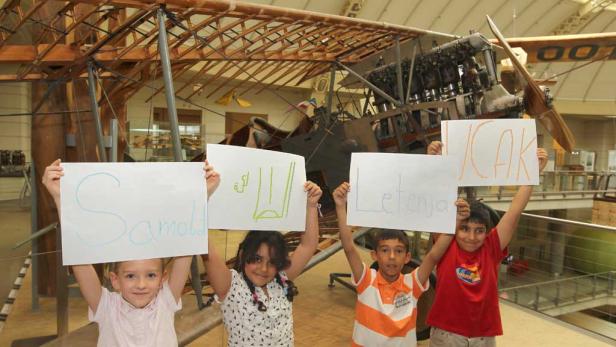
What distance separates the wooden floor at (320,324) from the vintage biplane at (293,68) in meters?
0.32

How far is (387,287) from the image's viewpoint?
2049 mm

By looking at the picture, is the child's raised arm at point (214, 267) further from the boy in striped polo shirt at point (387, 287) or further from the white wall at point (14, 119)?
the white wall at point (14, 119)

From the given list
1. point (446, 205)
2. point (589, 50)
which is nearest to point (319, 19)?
point (446, 205)

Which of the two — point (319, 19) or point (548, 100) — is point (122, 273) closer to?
point (319, 19)

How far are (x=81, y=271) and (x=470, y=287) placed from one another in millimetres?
1708

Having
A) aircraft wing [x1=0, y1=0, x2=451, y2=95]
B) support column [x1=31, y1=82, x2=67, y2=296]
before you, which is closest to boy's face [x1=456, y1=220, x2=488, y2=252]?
aircraft wing [x1=0, y1=0, x2=451, y2=95]

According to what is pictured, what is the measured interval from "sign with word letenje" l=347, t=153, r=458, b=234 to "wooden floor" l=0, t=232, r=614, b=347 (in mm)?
1320

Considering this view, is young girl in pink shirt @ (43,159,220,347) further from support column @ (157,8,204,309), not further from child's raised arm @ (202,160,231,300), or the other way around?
support column @ (157,8,204,309)

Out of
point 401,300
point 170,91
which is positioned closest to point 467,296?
point 401,300

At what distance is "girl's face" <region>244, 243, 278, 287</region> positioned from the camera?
1.83 m

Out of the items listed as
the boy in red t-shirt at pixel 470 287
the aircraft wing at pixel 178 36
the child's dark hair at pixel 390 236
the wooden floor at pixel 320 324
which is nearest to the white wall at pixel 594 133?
the wooden floor at pixel 320 324

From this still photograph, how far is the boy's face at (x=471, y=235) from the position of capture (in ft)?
7.38

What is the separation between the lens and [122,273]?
1.63 m

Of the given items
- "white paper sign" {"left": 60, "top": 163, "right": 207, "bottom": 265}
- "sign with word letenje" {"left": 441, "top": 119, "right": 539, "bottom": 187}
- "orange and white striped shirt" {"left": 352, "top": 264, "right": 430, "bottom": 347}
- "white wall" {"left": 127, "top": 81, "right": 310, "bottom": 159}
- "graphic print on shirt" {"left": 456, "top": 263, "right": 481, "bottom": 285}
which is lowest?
"orange and white striped shirt" {"left": 352, "top": 264, "right": 430, "bottom": 347}
